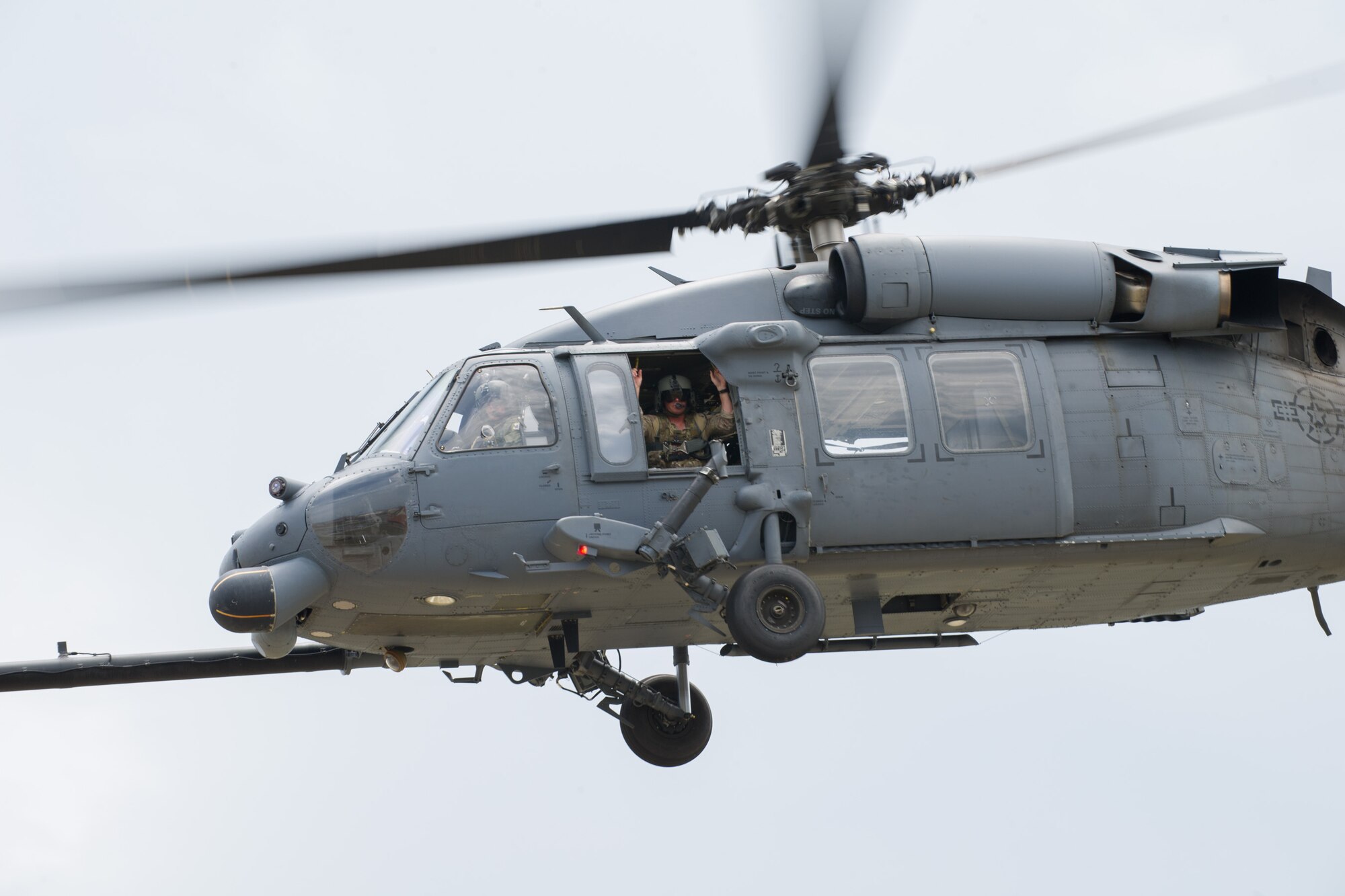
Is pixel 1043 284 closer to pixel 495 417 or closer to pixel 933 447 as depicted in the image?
pixel 933 447

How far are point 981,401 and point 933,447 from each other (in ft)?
1.69

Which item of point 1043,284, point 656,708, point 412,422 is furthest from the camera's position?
point 656,708

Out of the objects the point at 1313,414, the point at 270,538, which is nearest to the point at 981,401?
the point at 1313,414

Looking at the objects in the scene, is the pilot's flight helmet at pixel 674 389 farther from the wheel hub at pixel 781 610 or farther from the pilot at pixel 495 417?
the wheel hub at pixel 781 610

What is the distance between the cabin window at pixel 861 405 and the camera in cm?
1138

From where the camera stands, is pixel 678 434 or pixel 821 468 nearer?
pixel 821 468

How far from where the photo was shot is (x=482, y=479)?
430 inches

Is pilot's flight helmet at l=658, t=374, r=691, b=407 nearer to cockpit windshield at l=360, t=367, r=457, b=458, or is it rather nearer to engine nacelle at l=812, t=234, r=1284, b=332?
engine nacelle at l=812, t=234, r=1284, b=332

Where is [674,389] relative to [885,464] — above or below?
above

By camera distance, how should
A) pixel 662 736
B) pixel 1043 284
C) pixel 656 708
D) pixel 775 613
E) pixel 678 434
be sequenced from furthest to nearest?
1. pixel 662 736
2. pixel 656 708
3. pixel 1043 284
4. pixel 678 434
5. pixel 775 613

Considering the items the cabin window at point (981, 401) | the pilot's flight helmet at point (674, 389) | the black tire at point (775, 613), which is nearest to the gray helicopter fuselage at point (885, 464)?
the cabin window at point (981, 401)

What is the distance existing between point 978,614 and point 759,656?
2.47 metres

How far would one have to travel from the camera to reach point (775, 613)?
10.8m

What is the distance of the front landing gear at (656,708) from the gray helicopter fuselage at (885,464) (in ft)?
1.82
